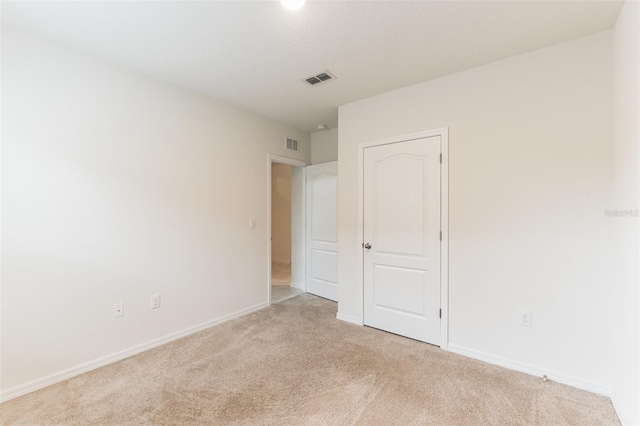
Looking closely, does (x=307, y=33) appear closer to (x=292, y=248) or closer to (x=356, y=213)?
(x=356, y=213)

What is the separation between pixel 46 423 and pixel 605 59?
4.26m

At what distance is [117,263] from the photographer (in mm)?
2354

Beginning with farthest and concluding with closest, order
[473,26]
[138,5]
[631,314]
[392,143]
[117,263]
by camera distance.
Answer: [392,143] < [117,263] < [473,26] < [138,5] < [631,314]

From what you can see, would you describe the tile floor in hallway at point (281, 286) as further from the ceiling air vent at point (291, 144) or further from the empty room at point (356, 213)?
the ceiling air vent at point (291, 144)

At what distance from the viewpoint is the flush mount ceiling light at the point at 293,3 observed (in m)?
1.62

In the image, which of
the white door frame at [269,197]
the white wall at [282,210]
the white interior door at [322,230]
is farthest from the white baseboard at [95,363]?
the white wall at [282,210]

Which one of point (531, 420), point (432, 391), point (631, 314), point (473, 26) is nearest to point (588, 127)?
point (473, 26)

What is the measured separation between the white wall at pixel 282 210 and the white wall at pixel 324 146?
9.03 feet

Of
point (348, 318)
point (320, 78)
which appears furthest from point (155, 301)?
point (320, 78)

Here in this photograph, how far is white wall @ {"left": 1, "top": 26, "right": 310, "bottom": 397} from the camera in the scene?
190 centimetres

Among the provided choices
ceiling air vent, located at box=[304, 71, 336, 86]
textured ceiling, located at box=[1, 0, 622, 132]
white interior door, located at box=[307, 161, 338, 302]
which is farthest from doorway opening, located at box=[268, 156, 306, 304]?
textured ceiling, located at box=[1, 0, 622, 132]

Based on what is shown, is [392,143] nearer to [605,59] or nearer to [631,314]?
[605,59]

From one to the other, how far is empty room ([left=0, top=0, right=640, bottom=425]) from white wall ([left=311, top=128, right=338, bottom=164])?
3.30 ft

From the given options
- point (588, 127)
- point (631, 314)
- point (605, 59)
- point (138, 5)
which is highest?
point (138, 5)
